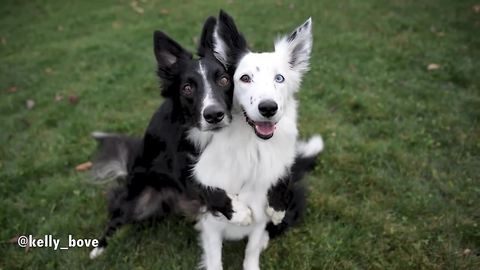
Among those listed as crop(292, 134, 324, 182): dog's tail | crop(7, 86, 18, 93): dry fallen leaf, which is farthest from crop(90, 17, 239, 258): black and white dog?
crop(7, 86, 18, 93): dry fallen leaf

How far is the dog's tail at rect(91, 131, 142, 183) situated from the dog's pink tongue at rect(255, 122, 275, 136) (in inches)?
72.5

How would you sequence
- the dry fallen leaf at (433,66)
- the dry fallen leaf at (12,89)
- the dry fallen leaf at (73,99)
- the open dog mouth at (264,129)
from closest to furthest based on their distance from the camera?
the open dog mouth at (264,129)
the dry fallen leaf at (433,66)
the dry fallen leaf at (73,99)
the dry fallen leaf at (12,89)

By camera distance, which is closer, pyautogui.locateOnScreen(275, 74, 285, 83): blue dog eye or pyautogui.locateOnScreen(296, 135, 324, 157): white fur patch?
pyautogui.locateOnScreen(275, 74, 285, 83): blue dog eye

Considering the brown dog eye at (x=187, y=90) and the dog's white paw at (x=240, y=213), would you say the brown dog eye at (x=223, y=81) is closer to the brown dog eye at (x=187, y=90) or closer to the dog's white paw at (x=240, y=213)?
the brown dog eye at (x=187, y=90)

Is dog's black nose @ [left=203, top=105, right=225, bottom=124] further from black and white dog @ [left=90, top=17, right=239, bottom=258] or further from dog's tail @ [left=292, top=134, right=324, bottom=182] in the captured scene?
dog's tail @ [left=292, top=134, right=324, bottom=182]

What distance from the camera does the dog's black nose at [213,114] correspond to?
2.44 meters

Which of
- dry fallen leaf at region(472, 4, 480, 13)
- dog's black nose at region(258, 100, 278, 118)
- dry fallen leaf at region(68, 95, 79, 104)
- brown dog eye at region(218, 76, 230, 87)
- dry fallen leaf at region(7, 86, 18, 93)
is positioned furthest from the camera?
dry fallen leaf at region(472, 4, 480, 13)

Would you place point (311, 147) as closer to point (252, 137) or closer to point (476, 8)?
point (252, 137)

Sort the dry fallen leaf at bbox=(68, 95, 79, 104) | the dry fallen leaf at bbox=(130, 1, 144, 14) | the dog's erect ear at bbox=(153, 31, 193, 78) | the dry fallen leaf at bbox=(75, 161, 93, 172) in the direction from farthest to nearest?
the dry fallen leaf at bbox=(130, 1, 144, 14), the dry fallen leaf at bbox=(68, 95, 79, 104), the dry fallen leaf at bbox=(75, 161, 93, 172), the dog's erect ear at bbox=(153, 31, 193, 78)

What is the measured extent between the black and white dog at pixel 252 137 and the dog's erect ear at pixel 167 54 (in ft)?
0.90

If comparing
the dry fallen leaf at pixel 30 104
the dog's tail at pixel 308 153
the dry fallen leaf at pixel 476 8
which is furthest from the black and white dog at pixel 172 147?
the dry fallen leaf at pixel 476 8

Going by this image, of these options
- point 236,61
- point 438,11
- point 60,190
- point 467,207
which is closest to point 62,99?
point 60,190

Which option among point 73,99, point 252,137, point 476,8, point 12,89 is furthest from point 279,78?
point 476,8

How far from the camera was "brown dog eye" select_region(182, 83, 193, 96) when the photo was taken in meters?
2.69
